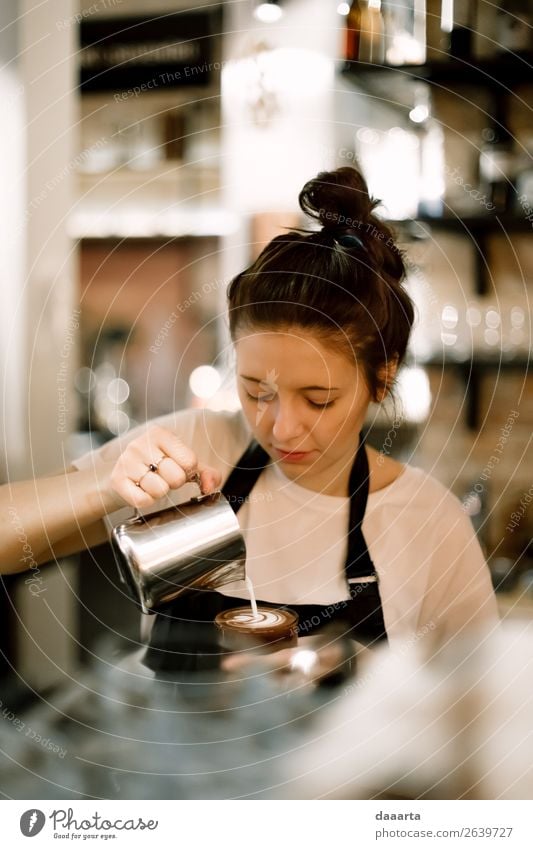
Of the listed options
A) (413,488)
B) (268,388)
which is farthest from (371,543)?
(268,388)

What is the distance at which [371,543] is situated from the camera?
0.61 m

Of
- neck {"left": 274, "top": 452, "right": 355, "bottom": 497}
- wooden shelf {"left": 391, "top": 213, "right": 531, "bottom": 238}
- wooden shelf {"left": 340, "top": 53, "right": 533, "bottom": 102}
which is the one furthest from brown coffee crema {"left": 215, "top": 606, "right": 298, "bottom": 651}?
wooden shelf {"left": 340, "top": 53, "right": 533, "bottom": 102}

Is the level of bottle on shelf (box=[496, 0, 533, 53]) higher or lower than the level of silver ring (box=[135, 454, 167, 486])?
higher

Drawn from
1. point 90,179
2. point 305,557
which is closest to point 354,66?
point 90,179

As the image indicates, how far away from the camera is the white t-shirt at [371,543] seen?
23.3 inches

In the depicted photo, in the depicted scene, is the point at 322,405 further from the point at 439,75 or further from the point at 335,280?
the point at 439,75

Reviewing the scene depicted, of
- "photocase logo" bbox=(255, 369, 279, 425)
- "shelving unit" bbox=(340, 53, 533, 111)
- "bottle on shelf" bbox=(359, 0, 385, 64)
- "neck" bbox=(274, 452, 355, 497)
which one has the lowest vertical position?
"neck" bbox=(274, 452, 355, 497)

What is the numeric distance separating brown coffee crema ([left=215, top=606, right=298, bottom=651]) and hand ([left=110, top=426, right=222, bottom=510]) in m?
0.11

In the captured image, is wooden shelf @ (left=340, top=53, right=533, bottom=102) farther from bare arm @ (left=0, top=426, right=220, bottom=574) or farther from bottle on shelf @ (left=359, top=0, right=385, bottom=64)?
bare arm @ (left=0, top=426, right=220, bottom=574)

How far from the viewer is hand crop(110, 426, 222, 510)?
53 cm

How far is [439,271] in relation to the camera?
0.58 meters

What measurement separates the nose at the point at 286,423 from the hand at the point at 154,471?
0.07 meters

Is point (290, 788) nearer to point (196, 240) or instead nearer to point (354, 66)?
point (196, 240)
